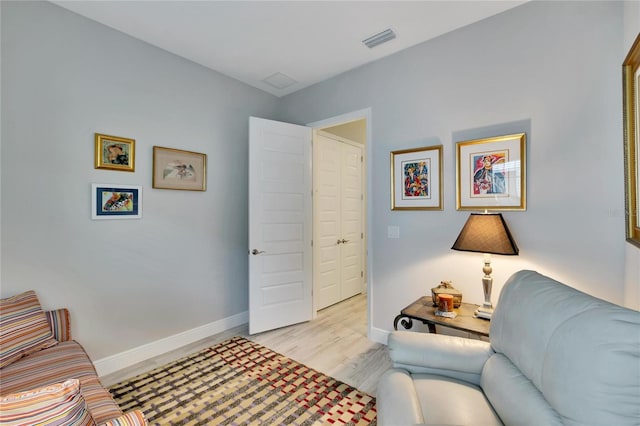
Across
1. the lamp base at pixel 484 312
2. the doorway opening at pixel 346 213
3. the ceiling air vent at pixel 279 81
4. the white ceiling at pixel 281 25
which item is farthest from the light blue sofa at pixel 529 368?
the ceiling air vent at pixel 279 81

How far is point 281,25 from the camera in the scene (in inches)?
89.7

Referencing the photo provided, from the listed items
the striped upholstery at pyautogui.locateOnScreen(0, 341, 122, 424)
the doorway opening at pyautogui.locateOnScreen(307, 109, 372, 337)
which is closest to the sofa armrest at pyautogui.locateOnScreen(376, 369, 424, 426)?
the striped upholstery at pyautogui.locateOnScreen(0, 341, 122, 424)

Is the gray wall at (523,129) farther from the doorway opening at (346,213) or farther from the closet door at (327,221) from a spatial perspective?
the closet door at (327,221)

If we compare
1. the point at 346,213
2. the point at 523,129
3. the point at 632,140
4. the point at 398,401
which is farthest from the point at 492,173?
the point at 346,213

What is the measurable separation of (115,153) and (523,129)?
3163mm

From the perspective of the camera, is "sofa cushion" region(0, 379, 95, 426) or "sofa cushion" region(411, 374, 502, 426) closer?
"sofa cushion" region(0, 379, 95, 426)

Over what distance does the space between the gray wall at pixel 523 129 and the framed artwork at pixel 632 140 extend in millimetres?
134

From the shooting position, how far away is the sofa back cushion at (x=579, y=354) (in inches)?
30.3

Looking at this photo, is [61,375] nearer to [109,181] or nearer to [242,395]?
[242,395]

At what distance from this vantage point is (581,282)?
6.01 feet

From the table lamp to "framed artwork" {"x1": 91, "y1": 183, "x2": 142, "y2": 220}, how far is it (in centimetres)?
261

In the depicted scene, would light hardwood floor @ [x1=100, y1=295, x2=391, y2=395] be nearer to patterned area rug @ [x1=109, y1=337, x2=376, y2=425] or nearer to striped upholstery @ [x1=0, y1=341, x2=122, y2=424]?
patterned area rug @ [x1=109, y1=337, x2=376, y2=425]

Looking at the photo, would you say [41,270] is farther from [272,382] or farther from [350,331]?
[350,331]

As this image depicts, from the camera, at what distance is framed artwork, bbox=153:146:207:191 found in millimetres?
2592
